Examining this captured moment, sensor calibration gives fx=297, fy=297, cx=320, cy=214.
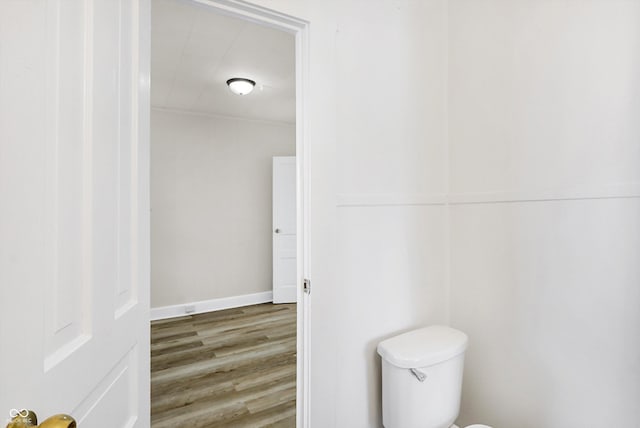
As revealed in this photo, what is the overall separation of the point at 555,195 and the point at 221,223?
351cm

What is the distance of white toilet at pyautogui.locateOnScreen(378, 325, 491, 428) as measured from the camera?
1.16 m

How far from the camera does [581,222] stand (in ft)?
3.51

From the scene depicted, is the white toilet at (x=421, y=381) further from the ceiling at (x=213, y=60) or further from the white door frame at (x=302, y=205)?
the ceiling at (x=213, y=60)

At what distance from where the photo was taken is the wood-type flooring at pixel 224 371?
1802 millimetres

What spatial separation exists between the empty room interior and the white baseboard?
0.5 inches

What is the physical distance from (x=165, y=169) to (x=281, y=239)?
65.9 inches

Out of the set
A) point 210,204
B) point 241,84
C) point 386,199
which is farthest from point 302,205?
point 210,204
